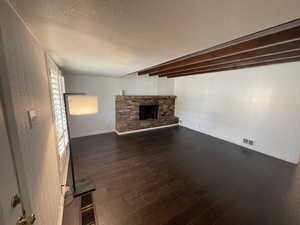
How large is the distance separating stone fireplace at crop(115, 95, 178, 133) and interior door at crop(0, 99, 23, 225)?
3965 mm

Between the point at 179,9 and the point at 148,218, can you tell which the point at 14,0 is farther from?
the point at 148,218

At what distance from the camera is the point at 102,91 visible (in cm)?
441

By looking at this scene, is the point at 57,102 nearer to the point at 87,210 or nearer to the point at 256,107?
the point at 87,210

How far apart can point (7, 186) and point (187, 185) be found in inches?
87.4

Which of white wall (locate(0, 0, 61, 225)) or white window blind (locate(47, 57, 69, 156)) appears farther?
white window blind (locate(47, 57, 69, 156))

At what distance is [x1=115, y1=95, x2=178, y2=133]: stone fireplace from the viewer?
458 centimetres

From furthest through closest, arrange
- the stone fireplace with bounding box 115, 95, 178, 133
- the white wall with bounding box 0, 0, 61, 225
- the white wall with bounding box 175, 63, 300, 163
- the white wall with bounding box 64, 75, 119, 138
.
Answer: the stone fireplace with bounding box 115, 95, 178, 133
the white wall with bounding box 64, 75, 119, 138
the white wall with bounding box 175, 63, 300, 163
the white wall with bounding box 0, 0, 61, 225

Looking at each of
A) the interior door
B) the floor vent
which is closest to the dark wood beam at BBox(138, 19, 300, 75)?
the interior door

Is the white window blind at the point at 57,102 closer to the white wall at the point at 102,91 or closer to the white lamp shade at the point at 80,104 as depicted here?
the white lamp shade at the point at 80,104

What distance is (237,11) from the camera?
32.4 inches

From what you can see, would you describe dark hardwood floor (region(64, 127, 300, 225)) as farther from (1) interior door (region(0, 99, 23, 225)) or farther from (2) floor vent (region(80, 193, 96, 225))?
(1) interior door (region(0, 99, 23, 225))

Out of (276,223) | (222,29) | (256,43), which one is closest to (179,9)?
(222,29)

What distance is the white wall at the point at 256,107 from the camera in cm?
275

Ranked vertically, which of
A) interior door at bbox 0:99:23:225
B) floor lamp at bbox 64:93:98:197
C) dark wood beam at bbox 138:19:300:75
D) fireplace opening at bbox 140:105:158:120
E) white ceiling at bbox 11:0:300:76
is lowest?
fireplace opening at bbox 140:105:158:120
